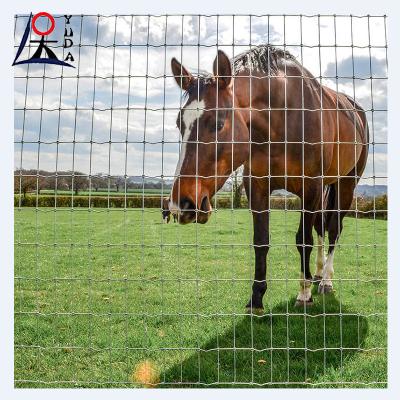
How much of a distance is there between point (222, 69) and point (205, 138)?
49 cm

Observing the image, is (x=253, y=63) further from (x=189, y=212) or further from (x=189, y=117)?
(x=189, y=212)

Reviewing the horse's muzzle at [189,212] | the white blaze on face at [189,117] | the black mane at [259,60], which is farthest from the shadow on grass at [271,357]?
the black mane at [259,60]

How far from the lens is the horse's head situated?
3.46 meters

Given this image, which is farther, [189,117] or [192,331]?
[192,331]

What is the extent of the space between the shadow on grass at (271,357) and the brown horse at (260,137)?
32cm

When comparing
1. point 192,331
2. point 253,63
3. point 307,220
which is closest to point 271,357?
point 192,331

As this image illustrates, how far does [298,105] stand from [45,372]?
9.41 ft

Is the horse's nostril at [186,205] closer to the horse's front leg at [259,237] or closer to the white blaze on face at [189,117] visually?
the white blaze on face at [189,117]

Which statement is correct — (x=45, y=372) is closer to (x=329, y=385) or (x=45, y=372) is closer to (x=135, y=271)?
(x=329, y=385)

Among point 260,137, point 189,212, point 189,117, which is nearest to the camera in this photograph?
point 189,212

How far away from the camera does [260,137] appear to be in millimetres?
4223

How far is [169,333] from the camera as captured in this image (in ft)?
13.6

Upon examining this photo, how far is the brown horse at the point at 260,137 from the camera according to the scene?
357 cm

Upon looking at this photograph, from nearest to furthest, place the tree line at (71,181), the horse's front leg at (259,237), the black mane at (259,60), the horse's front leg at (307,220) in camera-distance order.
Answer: the tree line at (71,181) < the black mane at (259,60) < the horse's front leg at (307,220) < the horse's front leg at (259,237)
